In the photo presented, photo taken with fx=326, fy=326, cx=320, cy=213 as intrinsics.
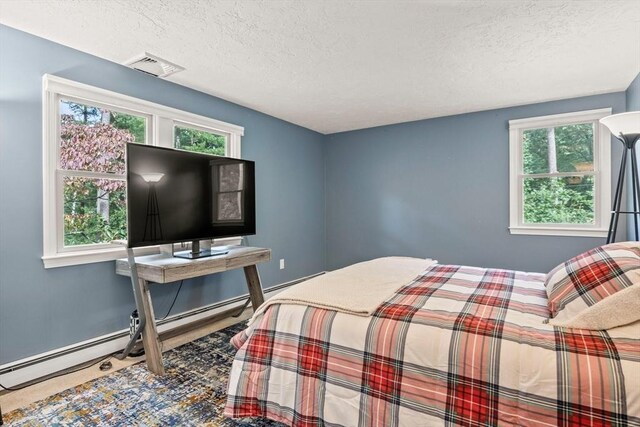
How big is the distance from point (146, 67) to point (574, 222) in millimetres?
4382

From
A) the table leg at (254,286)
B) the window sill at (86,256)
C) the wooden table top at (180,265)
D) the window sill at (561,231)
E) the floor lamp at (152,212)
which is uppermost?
the floor lamp at (152,212)

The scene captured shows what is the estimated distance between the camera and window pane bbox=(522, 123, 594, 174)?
11.2 ft

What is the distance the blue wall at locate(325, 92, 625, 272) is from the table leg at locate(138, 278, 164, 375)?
3.05 metres

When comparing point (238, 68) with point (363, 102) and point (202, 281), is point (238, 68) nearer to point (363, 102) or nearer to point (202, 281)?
point (363, 102)

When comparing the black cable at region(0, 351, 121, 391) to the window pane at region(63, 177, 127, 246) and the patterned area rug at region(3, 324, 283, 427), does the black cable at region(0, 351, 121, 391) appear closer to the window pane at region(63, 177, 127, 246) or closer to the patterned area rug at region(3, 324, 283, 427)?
the patterned area rug at region(3, 324, 283, 427)

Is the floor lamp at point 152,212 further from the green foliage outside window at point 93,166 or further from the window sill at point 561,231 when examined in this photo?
the window sill at point 561,231

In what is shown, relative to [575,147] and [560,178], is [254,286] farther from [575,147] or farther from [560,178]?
[575,147]

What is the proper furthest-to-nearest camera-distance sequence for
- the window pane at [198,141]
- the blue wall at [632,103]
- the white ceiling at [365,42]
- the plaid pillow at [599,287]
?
the window pane at [198,141] → the blue wall at [632,103] → the white ceiling at [365,42] → the plaid pillow at [599,287]

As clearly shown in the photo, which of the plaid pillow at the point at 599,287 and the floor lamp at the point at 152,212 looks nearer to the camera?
the plaid pillow at the point at 599,287

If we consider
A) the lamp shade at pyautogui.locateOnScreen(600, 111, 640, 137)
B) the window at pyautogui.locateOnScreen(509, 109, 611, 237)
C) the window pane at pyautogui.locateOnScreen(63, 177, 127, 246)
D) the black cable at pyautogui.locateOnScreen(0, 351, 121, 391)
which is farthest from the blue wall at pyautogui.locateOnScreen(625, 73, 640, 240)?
the black cable at pyautogui.locateOnScreen(0, 351, 121, 391)

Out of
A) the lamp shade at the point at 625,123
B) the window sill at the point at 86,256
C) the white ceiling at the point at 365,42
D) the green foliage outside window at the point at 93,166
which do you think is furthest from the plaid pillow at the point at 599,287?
the green foliage outside window at the point at 93,166

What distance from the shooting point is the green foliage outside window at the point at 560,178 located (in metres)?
3.41

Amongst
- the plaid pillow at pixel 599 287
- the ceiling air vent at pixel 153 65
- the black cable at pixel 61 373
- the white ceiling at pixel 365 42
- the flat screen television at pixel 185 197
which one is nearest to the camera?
the plaid pillow at pixel 599 287

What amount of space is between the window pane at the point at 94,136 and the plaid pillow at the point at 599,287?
3.06 meters
